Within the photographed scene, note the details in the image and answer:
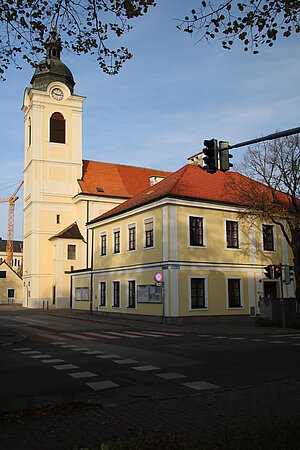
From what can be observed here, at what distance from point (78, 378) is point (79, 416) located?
2919mm

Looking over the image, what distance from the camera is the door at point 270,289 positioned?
3192 centimetres

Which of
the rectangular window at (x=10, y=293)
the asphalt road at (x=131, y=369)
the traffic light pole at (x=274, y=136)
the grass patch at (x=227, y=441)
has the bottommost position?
the asphalt road at (x=131, y=369)

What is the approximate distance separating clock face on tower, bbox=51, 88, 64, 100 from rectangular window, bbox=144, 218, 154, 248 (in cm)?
3338

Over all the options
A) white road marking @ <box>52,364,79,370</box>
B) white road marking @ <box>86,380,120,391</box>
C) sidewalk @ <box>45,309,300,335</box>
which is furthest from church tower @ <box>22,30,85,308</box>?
white road marking @ <box>86,380,120,391</box>

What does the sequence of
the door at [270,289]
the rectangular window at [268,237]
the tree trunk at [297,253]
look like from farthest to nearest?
the rectangular window at [268,237]
the door at [270,289]
the tree trunk at [297,253]

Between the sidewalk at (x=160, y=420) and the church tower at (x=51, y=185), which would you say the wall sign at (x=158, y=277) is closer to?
the sidewalk at (x=160, y=420)

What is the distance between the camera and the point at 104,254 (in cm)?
3641

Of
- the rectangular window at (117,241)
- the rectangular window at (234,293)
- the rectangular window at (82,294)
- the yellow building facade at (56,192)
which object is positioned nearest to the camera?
the rectangular window at (234,293)

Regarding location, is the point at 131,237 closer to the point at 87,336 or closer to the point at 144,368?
the point at 87,336

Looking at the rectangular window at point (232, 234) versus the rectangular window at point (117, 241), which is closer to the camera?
the rectangular window at point (232, 234)

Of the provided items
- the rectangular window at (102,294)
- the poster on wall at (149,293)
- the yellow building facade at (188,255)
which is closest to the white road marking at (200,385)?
the yellow building facade at (188,255)

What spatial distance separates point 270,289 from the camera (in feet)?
105

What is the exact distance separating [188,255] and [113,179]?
34317 mm

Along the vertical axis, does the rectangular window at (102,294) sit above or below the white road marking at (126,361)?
above
